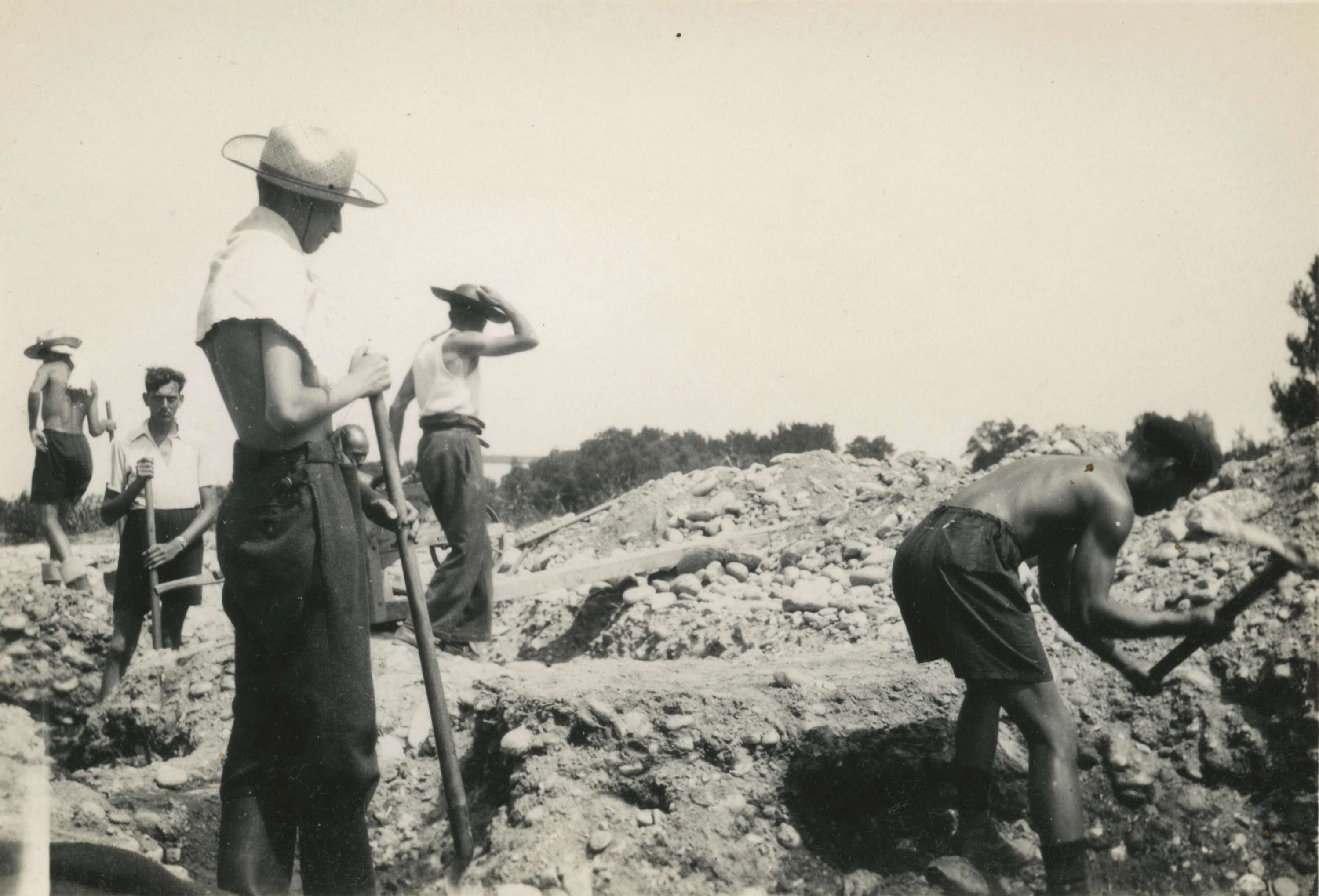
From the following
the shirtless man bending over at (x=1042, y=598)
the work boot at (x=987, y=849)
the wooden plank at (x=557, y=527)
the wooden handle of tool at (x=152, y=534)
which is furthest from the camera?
the wooden plank at (x=557, y=527)

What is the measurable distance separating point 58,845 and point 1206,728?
3.23 m

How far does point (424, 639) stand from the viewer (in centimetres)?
267

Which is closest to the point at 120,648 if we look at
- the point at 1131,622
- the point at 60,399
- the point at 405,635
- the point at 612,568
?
the point at 405,635

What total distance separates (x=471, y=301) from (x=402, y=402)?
0.62 metres

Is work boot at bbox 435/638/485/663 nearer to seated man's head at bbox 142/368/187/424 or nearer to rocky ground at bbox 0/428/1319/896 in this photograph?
rocky ground at bbox 0/428/1319/896

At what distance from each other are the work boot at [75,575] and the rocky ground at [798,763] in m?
2.06

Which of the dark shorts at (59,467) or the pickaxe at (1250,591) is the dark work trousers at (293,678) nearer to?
the pickaxe at (1250,591)

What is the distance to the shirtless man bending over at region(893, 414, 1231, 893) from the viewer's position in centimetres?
261

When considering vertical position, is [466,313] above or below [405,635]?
above

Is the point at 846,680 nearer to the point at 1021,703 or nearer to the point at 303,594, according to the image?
the point at 1021,703

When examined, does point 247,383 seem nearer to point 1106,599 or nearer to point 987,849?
point 1106,599

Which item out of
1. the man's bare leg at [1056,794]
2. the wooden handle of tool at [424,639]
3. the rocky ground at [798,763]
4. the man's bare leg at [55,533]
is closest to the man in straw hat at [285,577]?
the wooden handle of tool at [424,639]

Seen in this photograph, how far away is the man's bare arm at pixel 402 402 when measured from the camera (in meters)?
5.12

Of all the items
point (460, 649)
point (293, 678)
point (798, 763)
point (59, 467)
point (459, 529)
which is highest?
point (59, 467)
